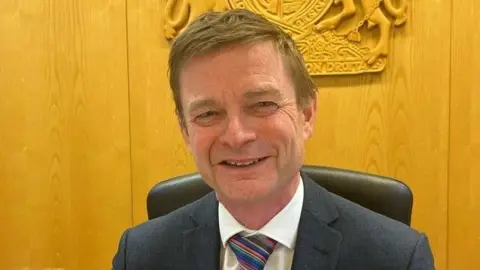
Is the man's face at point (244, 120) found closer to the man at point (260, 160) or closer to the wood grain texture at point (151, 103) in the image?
the man at point (260, 160)

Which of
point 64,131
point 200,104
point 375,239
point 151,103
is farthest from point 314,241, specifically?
point 64,131

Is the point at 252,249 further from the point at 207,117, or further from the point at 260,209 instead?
the point at 207,117

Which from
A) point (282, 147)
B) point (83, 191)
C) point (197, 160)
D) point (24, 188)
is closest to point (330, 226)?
point (282, 147)

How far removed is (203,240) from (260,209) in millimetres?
157

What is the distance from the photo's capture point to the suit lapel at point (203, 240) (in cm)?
122

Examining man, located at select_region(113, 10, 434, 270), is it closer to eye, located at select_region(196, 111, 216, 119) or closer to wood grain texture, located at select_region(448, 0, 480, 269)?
eye, located at select_region(196, 111, 216, 119)

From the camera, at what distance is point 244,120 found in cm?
112

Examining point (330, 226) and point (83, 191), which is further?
point (83, 191)

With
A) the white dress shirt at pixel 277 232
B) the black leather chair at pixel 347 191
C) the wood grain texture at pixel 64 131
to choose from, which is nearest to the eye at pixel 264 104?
the white dress shirt at pixel 277 232

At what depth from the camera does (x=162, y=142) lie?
250 centimetres

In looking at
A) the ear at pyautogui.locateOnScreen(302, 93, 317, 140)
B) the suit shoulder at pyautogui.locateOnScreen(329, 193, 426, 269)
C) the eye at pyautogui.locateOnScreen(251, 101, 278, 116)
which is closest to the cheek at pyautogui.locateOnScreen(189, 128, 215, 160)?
the eye at pyautogui.locateOnScreen(251, 101, 278, 116)

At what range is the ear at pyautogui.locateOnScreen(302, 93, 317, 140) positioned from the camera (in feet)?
3.99

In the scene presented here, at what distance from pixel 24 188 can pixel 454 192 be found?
193cm

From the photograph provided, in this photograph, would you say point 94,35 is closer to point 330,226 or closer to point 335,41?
point 335,41
